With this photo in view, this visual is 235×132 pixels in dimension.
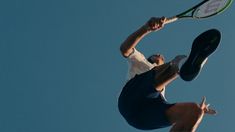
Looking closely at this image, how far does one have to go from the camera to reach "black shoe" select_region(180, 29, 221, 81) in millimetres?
7273

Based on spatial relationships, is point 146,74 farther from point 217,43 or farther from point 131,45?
point 217,43

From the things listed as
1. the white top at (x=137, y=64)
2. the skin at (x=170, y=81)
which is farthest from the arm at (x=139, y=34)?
the white top at (x=137, y=64)

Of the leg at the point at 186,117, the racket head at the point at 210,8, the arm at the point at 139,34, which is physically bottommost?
the leg at the point at 186,117

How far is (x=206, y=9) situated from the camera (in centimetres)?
859

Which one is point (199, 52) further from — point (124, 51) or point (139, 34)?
point (124, 51)

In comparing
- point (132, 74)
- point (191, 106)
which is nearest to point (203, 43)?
point (191, 106)

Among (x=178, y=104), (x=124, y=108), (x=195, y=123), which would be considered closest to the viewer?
(x=195, y=123)

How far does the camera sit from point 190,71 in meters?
7.27

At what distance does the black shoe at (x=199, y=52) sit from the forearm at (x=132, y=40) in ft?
2.89

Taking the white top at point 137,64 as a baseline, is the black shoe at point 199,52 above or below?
below

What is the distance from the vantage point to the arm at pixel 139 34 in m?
7.79

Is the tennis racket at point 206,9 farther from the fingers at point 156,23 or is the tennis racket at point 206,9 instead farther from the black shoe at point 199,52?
the black shoe at point 199,52

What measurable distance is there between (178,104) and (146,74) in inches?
28.5

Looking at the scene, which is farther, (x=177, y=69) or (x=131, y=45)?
(x=131, y=45)
